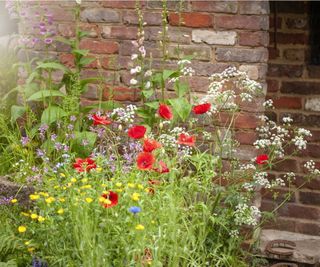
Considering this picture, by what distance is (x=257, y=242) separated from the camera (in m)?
3.48

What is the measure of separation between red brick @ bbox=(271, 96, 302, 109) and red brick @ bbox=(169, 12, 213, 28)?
0.97 meters

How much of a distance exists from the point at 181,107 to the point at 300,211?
1456mm

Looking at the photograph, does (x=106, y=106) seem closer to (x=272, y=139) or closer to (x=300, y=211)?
(x=272, y=139)

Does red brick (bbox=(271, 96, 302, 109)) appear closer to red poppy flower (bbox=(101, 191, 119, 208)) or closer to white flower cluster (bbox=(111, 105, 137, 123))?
white flower cluster (bbox=(111, 105, 137, 123))

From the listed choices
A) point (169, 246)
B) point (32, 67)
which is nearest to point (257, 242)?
point (169, 246)

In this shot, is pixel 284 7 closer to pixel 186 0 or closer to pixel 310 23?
pixel 310 23

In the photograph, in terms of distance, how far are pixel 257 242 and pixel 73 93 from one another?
133 centimetres

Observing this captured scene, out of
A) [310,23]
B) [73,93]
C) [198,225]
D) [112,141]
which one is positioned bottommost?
[198,225]

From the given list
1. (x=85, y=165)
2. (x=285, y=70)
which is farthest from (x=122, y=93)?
(x=285, y=70)

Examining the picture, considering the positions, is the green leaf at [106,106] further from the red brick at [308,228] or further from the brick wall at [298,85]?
the red brick at [308,228]

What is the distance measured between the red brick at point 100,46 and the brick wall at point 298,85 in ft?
3.77

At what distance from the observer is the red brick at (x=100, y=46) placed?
12.2ft

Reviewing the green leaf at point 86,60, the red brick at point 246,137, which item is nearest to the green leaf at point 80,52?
the green leaf at point 86,60

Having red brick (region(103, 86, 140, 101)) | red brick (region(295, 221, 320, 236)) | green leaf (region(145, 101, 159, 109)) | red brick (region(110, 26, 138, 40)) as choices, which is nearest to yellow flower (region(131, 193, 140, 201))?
green leaf (region(145, 101, 159, 109))
